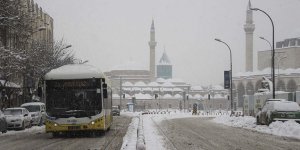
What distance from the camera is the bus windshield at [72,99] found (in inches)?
866

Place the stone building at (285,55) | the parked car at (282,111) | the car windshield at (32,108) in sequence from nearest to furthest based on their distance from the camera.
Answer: the parked car at (282,111) < the car windshield at (32,108) < the stone building at (285,55)

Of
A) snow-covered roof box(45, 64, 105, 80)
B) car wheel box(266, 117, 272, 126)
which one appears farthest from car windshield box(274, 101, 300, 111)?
snow-covered roof box(45, 64, 105, 80)

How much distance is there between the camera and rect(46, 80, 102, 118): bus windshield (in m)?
22.0

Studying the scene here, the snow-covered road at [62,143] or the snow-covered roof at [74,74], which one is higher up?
the snow-covered roof at [74,74]

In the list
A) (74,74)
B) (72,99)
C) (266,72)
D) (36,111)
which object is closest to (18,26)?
(36,111)

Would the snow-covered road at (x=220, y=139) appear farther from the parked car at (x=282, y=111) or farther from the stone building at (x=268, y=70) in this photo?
the stone building at (x=268, y=70)

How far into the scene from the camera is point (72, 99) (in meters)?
22.2

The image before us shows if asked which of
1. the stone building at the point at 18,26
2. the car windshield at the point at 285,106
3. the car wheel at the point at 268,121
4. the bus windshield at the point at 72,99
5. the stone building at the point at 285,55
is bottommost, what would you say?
the car wheel at the point at 268,121

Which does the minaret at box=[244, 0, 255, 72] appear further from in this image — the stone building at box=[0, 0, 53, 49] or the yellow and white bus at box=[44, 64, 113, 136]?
the yellow and white bus at box=[44, 64, 113, 136]

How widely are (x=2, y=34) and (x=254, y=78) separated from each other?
336 feet

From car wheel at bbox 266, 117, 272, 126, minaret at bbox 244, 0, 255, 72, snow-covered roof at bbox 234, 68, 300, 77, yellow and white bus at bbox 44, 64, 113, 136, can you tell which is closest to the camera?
yellow and white bus at bbox 44, 64, 113, 136

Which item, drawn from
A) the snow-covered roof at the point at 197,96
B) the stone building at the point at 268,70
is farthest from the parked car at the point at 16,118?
the snow-covered roof at the point at 197,96

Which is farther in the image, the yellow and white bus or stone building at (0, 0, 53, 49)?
stone building at (0, 0, 53, 49)

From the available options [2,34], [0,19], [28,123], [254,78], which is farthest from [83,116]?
[254,78]
